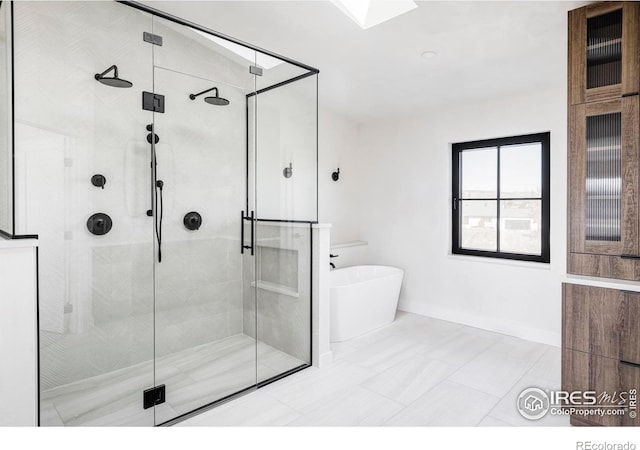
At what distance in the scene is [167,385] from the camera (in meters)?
2.11

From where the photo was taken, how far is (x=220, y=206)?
2350 mm

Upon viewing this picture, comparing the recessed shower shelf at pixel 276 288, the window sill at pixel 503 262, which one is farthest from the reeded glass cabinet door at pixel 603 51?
the recessed shower shelf at pixel 276 288

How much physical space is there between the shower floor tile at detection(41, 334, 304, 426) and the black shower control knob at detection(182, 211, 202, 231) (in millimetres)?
737

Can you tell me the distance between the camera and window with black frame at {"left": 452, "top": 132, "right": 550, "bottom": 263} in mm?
3447

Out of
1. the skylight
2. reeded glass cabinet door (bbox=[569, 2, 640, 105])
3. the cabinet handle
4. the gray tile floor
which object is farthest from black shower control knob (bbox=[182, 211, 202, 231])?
the cabinet handle

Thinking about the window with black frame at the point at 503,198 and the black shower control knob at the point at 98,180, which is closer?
the black shower control knob at the point at 98,180

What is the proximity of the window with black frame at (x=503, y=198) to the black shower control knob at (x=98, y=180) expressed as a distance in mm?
3316

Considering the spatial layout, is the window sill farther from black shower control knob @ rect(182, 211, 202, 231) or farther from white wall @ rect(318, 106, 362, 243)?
black shower control knob @ rect(182, 211, 202, 231)

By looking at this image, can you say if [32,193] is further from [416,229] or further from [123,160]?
[416,229]

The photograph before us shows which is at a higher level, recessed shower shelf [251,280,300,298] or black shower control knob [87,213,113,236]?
black shower control knob [87,213,113,236]

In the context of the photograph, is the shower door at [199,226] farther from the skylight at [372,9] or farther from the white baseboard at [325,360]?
the skylight at [372,9]

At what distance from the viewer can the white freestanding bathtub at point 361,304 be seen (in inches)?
132

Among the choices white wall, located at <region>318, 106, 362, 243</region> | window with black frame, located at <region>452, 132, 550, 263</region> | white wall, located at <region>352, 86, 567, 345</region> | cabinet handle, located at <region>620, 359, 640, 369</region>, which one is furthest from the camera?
white wall, located at <region>318, 106, 362, 243</region>
